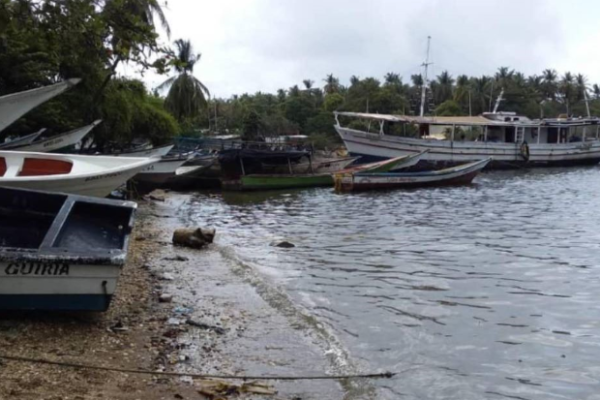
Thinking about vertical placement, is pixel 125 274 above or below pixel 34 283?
below

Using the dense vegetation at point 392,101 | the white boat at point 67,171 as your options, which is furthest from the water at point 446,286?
the dense vegetation at point 392,101

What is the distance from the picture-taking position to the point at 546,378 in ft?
21.2

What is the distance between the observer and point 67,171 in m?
12.6

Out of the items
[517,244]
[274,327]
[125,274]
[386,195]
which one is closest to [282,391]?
[274,327]

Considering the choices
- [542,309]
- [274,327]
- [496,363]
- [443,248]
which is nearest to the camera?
[496,363]

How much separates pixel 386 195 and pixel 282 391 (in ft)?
72.4

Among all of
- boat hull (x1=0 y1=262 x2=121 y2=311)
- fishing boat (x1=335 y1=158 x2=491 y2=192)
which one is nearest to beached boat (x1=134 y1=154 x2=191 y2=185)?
fishing boat (x1=335 y1=158 x2=491 y2=192)

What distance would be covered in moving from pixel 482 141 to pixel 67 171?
3730 cm

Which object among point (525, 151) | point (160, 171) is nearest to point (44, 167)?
point (160, 171)

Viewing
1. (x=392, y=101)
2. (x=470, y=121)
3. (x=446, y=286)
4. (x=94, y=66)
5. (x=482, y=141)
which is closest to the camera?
(x=446, y=286)

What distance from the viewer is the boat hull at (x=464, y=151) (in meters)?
40.8

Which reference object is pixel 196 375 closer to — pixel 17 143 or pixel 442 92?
pixel 17 143

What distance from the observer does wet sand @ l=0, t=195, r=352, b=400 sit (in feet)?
16.9

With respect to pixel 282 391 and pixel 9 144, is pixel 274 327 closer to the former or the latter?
pixel 282 391
